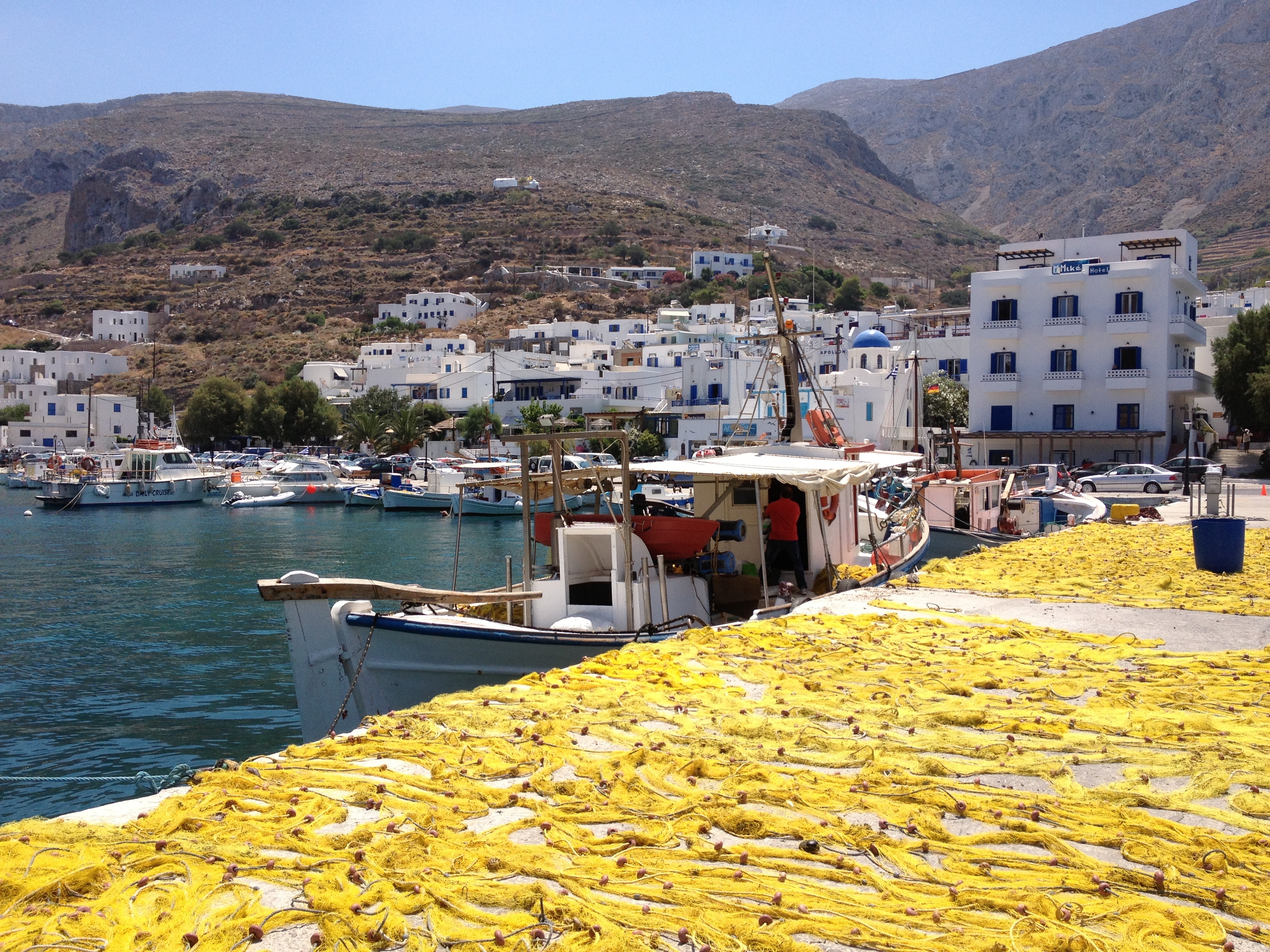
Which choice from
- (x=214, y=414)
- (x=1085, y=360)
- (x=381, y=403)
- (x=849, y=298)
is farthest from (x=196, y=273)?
(x=1085, y=360)

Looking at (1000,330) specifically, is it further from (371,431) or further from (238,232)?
(238,232)

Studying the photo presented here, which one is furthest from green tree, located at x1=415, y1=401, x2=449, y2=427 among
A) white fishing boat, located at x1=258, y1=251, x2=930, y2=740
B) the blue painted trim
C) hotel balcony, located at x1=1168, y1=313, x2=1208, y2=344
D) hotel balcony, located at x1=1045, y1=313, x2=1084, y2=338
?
the blue painted trim

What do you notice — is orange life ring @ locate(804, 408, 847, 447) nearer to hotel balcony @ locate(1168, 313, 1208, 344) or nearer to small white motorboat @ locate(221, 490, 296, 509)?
hotel balcony @ locate(1168, 313, 1208, 344)

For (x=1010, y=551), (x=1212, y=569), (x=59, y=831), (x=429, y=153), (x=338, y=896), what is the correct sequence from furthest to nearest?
(x=429, y=153) → (x=1010, y=551) → (x=1212, y=569) → (x=59, y=831) → (x=338, y=896)

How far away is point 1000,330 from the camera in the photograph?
4644cm

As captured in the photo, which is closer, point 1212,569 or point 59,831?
point 59,831

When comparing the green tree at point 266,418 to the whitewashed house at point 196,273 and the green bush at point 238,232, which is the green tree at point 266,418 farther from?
the green bush at point 238,232

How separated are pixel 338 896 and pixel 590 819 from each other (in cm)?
143

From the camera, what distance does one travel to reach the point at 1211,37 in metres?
189

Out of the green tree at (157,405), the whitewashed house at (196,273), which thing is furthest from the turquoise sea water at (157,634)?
the whitewashed house at (196,273)

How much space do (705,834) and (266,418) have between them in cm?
7995

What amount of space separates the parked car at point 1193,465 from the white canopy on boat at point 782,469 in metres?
25.5

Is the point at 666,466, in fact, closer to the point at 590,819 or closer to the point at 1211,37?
the point at 590,819

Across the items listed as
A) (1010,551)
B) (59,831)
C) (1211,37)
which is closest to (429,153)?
(1211,37)
